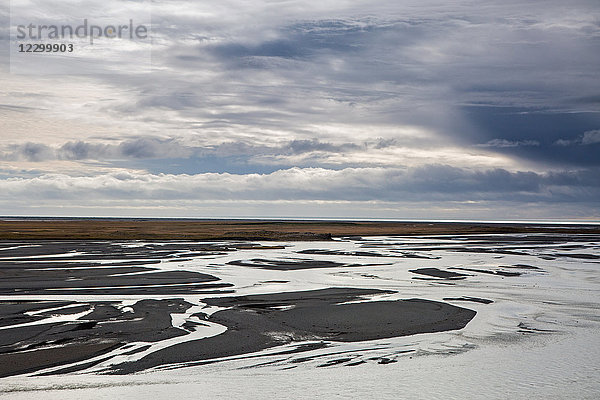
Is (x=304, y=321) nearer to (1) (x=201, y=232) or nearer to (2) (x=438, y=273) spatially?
(2) (x=438, y=273)

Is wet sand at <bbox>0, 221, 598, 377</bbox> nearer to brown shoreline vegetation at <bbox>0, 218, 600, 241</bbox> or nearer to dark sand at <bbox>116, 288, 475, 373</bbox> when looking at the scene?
dark sand at <bbox>116, 288, 475, 373</bbox>

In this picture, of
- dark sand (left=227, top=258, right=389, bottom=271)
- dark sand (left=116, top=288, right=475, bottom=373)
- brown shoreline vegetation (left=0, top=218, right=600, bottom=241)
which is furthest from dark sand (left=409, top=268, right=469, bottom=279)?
brown shoreline vegetation (left=0, top=218, right=600, bottom=241)

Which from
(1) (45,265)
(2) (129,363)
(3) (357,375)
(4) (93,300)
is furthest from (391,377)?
(1) (45,265)

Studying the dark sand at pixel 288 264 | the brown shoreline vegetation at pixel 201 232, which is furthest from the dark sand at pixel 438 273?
the brown shoreline vegetation at pixel 201 232

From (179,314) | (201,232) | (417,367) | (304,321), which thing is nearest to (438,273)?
(304,321)

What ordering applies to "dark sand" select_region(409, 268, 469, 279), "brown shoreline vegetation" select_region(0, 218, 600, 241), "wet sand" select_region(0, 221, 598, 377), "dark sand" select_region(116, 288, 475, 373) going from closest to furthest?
"wet sand" select_region(0, 221, 598, 377) → "dark sand" select_region(116, 288, 475, 373) → "dark sand" select_region(409, 268, 469, 279) → "brown shoreline vegetation" select_region(0, 218, 600, 241)

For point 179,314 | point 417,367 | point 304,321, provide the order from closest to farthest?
1. point 417,367
2. point 304,321
3. point 179,314

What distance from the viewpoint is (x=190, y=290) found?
25.2 m

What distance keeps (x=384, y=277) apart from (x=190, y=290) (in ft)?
37.2

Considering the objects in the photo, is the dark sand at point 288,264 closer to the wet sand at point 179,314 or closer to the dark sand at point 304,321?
the wet sand at point 179,314

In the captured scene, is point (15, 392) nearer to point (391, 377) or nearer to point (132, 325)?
point (132, 325)

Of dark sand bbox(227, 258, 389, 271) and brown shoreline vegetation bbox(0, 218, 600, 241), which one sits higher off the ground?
dark sand bbox(227, 258, 389, 271)

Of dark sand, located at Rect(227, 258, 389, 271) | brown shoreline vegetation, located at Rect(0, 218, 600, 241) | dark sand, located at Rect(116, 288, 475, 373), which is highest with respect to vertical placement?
dark sand, located at Rect(116, 288, 475, 373)

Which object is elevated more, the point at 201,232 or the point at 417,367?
the point at 417,367
